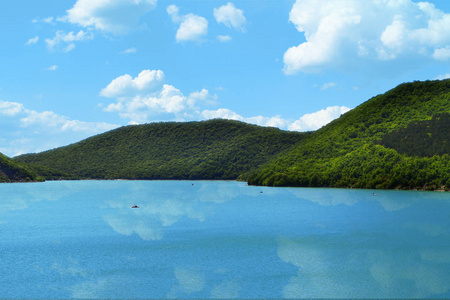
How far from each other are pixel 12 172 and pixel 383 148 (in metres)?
138

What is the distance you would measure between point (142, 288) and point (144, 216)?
115 ft

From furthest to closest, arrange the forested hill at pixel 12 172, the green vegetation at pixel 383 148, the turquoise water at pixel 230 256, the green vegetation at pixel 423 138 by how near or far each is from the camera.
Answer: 1. the forested hill at pixel 12 172
2. the green vegetation at pixel 423 138
3. the green vegetation at pixel 383 148
4. the turquoise water at pixel 230 256

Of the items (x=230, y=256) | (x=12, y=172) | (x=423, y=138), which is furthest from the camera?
(x=12, y=172)

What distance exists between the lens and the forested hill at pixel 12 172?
173625 mm

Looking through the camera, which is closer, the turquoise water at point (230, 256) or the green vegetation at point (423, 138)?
the turquoise water at point (230, 256)

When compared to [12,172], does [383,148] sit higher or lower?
higher

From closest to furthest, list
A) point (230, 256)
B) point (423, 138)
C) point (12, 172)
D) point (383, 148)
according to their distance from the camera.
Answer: point (230, 256) < point (423, 138) < point (383, 148) < point (12, 172)

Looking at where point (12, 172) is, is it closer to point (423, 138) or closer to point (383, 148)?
point (383, 148)

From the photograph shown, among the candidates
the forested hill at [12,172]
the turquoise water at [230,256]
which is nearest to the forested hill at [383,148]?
the turquoise water at [230,256]

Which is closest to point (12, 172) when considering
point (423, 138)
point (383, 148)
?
point (383, 148)

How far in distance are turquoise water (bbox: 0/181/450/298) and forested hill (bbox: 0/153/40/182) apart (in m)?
131

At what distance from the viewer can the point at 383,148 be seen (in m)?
109

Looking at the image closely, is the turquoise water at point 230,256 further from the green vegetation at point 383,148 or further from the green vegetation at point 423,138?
the green vegetation at point 423,138

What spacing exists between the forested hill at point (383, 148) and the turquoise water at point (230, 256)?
3950 cm
